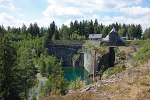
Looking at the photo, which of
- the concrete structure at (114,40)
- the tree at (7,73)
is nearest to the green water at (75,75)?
the concrete structure at (114,40)

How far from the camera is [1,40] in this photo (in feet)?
47.6

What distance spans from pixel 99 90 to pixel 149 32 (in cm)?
6346

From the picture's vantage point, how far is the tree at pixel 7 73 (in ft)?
42.7

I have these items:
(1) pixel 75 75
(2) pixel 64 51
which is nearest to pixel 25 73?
(1) pixel 75 75

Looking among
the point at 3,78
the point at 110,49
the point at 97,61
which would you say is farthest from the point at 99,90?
the point at 110,49

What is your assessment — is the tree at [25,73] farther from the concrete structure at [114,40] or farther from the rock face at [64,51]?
the rock face at [64,51]

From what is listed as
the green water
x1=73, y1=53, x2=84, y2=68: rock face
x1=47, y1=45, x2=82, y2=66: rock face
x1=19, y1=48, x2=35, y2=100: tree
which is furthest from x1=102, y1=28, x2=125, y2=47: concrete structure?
x1=19, y1=48, x2=35, y2=100: tree

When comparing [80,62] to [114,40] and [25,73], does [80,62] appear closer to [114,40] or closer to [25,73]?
[114,40]

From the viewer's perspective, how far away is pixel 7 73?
13.4m

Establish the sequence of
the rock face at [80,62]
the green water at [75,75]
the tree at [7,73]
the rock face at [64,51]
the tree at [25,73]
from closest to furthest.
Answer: the tree at [7,73], the tree at [25,73], the green water at [75,75], the rock face at [80,62], the rock face at [64,51]

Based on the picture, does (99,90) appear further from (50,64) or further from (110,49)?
(50,64)

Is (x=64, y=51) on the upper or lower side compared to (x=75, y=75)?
upper

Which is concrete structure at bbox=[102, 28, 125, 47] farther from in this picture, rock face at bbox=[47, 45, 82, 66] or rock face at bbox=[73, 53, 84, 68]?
rock face at bbox=[47, 45, 82, 66]

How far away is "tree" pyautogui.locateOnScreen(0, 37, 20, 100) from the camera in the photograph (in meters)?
13.0
